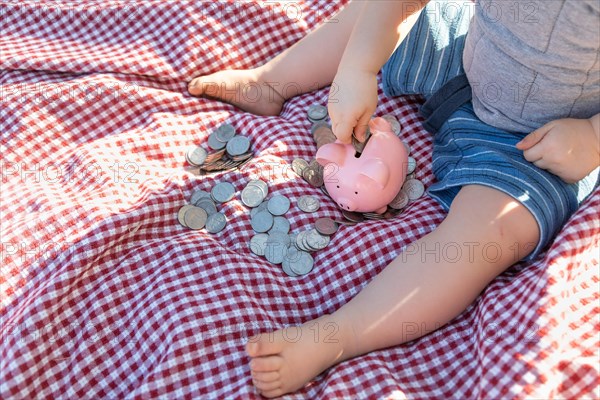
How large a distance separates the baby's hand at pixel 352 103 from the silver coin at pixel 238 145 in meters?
0.25

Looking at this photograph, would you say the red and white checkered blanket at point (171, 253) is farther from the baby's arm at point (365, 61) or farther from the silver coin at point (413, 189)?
the baby's arm at point (365, 61)

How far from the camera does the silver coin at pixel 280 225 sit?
1173 millimetres

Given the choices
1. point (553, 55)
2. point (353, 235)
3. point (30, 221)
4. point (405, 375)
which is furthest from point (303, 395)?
point (553, 55)

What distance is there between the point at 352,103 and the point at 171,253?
39cm

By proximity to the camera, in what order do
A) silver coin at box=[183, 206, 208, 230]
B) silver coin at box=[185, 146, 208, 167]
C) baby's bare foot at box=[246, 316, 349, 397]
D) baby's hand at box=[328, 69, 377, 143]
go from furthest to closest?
silver coin at box=[185, 146, 208, 167] → silver coin at box=[183, 206, 208, 230] → baby's hand at box=[328, 69, 377, 143] → baby's bare foot at box=[246, 316, 349, 397]

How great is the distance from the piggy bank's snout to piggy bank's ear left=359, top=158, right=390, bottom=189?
6 centimetres

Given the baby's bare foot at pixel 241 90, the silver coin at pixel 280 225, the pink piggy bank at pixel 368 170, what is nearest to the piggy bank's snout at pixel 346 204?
the pink piggy bank at pixel 368 170

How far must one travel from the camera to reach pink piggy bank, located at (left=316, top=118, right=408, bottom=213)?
1094mm

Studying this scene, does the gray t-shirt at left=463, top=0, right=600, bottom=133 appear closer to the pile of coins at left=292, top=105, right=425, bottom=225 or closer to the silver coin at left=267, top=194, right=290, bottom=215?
the pile of coins at left=292, top=105, right=425, bottom=225

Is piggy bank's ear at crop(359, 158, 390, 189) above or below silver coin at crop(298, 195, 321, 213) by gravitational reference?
above

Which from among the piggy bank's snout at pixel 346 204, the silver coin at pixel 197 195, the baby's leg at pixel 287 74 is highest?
the baby's leg at pixel 287 74

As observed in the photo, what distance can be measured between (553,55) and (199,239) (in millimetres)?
645

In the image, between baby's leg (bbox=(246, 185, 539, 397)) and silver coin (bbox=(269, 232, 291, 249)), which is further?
silver coin (bbox=(269, 232, 291, 249))

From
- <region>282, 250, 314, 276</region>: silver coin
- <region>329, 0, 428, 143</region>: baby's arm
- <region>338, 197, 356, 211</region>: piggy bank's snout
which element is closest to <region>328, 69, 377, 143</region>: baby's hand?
<region>329, 0, 428, 143</region>: baby's arm
